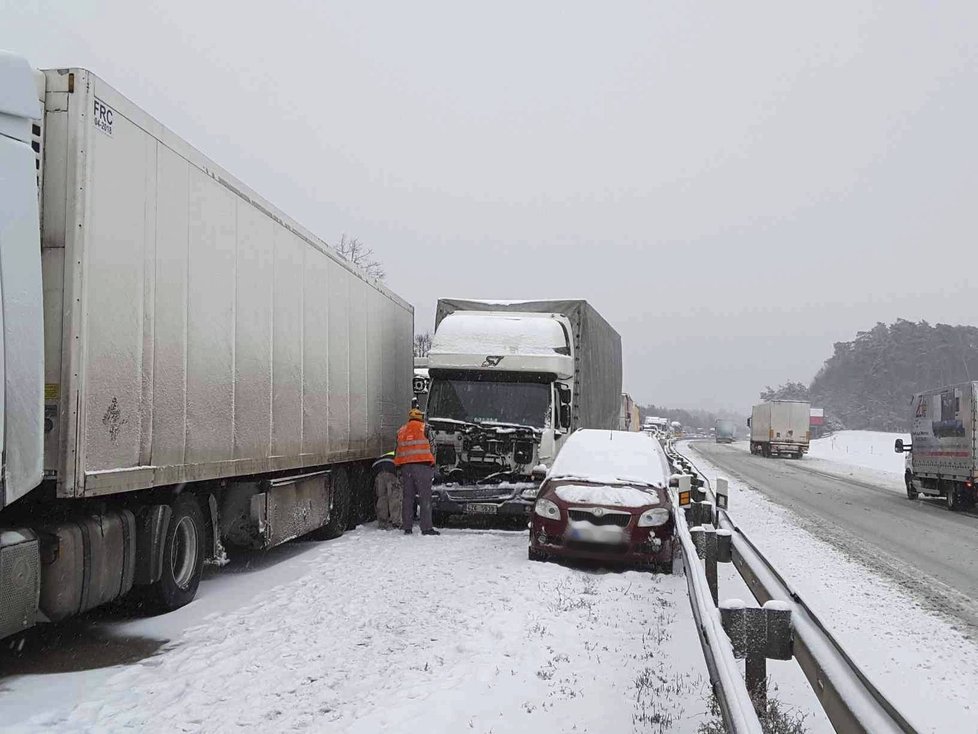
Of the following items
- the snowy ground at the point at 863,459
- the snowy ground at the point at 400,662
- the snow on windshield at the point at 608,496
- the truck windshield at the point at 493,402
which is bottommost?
the snowy ground at the point at 863,459

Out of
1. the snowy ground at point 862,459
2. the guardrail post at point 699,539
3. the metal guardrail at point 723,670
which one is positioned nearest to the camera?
the metal guardrail at point 723,670

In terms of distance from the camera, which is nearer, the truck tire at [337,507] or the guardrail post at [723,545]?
the guardrail post at [723,545]

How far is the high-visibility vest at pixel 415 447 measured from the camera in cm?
1144

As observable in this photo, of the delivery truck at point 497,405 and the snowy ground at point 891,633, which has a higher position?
the delivery truck at point 497,405

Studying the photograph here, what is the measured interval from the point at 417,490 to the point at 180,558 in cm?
477

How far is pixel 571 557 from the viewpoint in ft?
30.1

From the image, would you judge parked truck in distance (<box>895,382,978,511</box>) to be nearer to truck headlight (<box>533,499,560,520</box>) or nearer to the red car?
the red car

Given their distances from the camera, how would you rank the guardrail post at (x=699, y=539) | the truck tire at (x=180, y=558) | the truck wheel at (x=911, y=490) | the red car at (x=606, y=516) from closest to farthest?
the truck tire at (x=180, y=558) < the guardrail post at (x=699, y=539) < the red car at (x=606, y=516) < the truck wheel at (x=911, y=490)

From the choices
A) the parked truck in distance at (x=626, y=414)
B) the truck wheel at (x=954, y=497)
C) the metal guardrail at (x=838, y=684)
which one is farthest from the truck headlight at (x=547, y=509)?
the parked truck in distance at (x=626, y=414)

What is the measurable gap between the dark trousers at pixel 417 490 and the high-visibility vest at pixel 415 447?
3.2 inches

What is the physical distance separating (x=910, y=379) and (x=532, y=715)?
11510 centimetres

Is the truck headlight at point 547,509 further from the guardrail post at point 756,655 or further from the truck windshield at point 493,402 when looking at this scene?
the guardrail post at point 756,655

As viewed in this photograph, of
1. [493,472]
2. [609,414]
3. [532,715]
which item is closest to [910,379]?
[609,414]

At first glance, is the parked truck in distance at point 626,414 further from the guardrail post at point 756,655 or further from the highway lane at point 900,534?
the guardrail post at point 756,655
